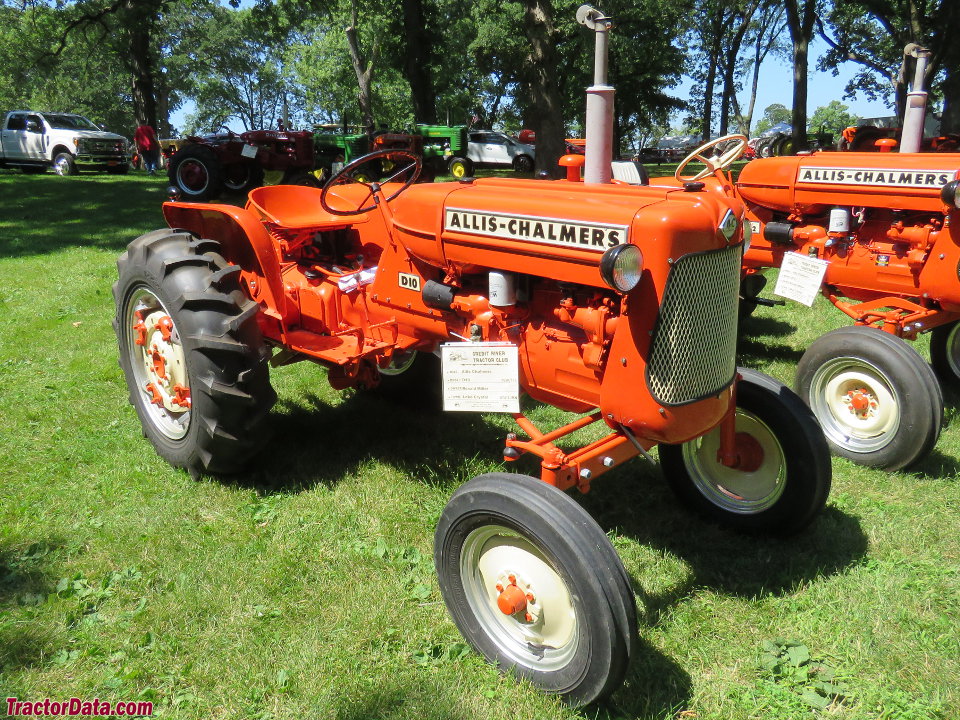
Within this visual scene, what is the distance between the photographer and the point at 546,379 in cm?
279

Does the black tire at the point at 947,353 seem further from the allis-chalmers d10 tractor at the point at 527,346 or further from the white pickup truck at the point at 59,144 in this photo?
the white pickup truck at the point at 59,144

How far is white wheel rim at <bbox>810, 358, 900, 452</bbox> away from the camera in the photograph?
3914 mm

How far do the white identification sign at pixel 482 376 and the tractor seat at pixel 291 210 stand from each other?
1464mm

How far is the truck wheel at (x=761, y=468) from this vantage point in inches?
116

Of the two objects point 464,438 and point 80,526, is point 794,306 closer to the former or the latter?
point 464,438

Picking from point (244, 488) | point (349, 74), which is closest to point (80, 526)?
point (244, 488)

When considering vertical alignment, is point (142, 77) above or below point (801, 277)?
above

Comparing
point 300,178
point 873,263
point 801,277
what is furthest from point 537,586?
point 300,178

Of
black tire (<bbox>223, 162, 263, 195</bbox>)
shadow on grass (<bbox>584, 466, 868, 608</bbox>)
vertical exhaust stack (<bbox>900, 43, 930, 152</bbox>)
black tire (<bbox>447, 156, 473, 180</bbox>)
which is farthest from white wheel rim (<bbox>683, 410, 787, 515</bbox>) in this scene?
black tire (<bbox>447, 156, 473, 180</bbox>)

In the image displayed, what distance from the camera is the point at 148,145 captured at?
19094 millimetres

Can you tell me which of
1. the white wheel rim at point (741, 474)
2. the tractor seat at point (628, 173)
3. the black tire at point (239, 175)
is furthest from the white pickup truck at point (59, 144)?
Result: the white wheel rim at point (741, 474)

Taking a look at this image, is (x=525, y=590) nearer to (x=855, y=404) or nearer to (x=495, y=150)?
(x=855, y=404)

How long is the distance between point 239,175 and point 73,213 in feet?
9.87

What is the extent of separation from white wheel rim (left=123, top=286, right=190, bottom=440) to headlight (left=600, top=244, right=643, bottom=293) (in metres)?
2.25
